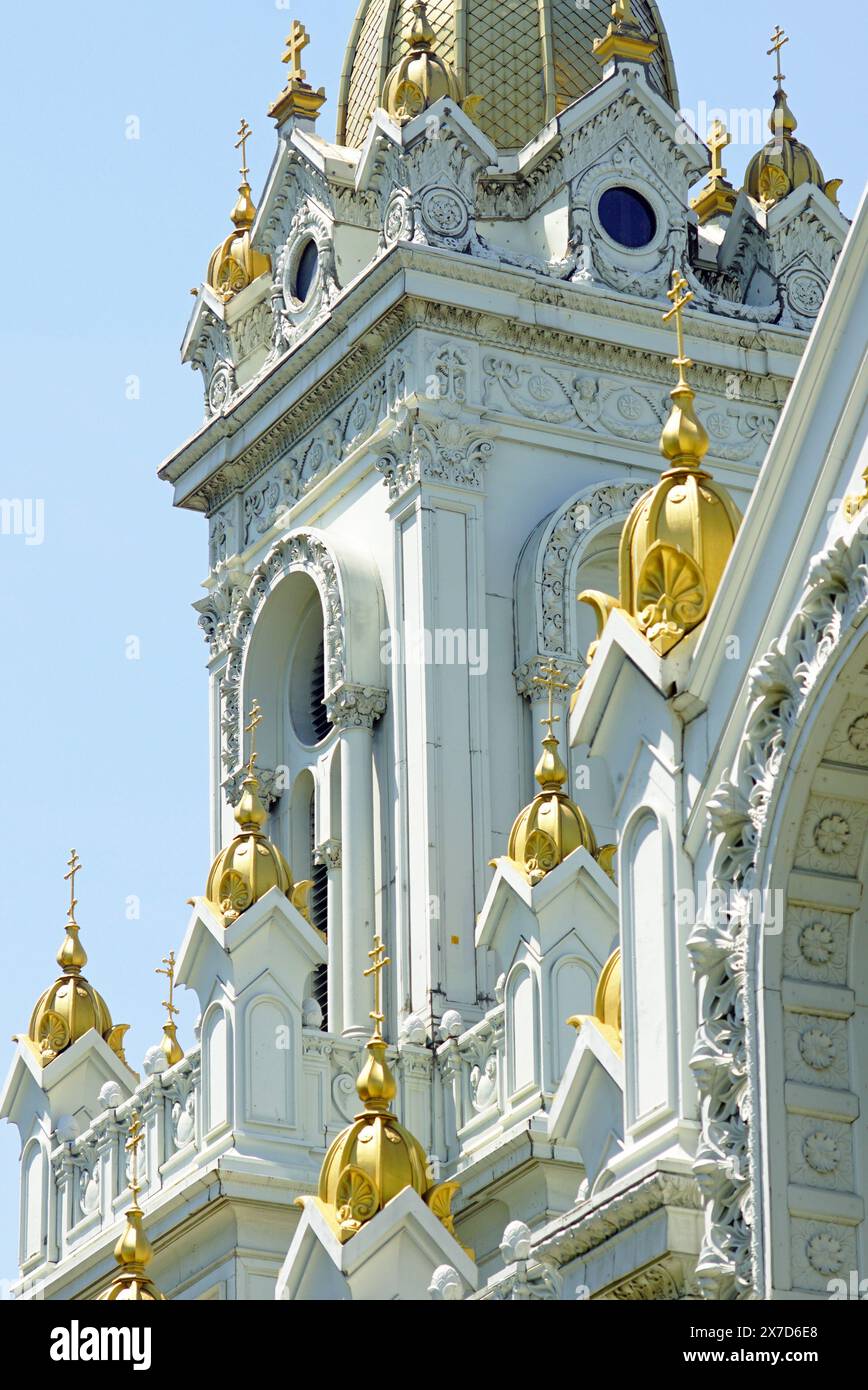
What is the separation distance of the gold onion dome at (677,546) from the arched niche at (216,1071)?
1014 centimetres

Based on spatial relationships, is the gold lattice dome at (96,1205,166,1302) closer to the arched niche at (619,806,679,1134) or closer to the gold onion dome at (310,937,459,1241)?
the gold onion dome at (310,937,459,1241)

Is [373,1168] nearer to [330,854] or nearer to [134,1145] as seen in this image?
[134,1145]

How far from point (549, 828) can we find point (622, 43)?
10.2m

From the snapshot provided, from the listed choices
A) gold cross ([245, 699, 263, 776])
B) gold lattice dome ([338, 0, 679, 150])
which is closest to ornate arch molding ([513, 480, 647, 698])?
gold cross ([245, 699, 263, 776])

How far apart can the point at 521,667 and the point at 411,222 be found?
447 centimetres

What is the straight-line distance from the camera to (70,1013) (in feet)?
122

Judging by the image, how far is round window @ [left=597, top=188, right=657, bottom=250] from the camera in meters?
37.8

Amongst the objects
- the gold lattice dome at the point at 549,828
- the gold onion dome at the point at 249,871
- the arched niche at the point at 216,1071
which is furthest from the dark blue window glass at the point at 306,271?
the arched niche at the point at 216,1071

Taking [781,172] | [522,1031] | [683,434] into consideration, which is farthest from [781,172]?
[683,434]

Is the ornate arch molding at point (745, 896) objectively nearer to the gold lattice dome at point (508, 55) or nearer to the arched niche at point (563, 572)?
the arched niche at point (563, 572)

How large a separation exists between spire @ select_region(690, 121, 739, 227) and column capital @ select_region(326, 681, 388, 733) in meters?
7.33

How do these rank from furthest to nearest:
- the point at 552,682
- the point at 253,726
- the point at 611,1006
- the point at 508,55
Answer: the point at 508,55 < the point at 253,726 < the point at 552,682 < the point at 611,1006
